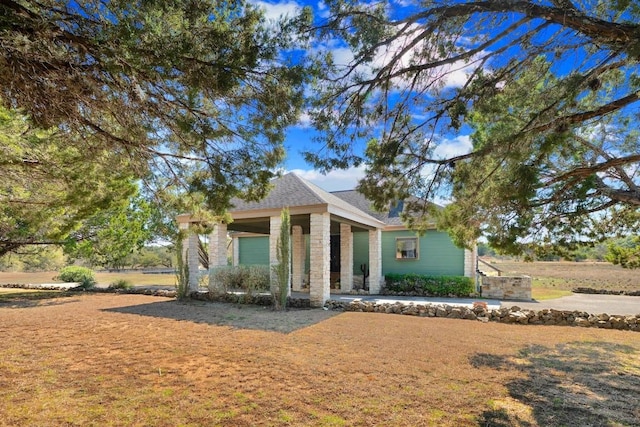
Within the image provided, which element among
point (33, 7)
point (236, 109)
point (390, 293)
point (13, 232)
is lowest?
point (390, 293)

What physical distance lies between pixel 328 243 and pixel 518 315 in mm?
5570

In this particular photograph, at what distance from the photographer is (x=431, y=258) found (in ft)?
51.4

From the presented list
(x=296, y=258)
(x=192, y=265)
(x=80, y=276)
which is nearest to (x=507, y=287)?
(x=296, y=258)

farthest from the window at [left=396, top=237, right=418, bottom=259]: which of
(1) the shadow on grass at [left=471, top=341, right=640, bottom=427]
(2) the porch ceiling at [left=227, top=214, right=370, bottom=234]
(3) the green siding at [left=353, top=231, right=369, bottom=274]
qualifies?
(1) the shadow on grass at [left=471, top=341, right=640, bottom=427]

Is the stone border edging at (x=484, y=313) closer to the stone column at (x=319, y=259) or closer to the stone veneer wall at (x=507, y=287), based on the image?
the stone column at (x=319, y=259)

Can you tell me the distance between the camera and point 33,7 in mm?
3453

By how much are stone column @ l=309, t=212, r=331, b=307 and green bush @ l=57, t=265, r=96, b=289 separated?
520 inches

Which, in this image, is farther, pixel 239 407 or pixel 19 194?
pixel 19 194

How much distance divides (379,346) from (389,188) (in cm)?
278

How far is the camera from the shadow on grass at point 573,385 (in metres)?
3.53

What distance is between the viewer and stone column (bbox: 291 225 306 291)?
1638 centimetres

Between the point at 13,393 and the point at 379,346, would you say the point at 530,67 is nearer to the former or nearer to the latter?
the point at 379,346

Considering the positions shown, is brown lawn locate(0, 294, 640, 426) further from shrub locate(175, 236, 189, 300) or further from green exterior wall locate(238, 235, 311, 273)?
green exterior wall locate(238, 235, 311, 273)

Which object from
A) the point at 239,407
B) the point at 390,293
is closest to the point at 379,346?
the point at 239,407
